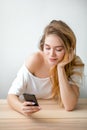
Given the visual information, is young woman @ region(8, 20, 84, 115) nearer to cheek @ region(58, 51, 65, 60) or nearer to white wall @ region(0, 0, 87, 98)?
cheek @ region(58, 51, 65, 60)

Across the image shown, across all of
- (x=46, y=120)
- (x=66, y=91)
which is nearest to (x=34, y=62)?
(x=66, y=91)

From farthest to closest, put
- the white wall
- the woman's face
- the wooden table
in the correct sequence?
the white wall
the woman's face
the wooden table

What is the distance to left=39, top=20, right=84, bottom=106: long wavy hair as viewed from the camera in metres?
1.25

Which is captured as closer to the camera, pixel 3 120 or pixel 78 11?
pixel 3 120

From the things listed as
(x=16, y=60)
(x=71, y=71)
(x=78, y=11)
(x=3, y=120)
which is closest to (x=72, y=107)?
(x=71, y=71)

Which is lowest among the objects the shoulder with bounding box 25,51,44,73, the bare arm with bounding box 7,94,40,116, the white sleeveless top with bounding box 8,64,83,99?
the bare arm with bounding box 7,94,40,116

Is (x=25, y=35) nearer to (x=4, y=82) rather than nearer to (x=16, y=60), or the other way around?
(x=16, y=60)

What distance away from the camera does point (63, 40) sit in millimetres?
1241

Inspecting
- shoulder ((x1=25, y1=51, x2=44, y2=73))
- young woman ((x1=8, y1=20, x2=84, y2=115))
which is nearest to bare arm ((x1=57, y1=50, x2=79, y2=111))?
young woman ((x1=8, y1=20, x2=84, y2=115))

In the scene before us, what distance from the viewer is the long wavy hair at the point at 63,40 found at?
125 cm

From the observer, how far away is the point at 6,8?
62.1 inches

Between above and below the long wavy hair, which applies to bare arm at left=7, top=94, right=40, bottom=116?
below

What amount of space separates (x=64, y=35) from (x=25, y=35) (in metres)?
0.44

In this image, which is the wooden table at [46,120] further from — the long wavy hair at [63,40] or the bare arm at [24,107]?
the long wavy hair at [63,40]
